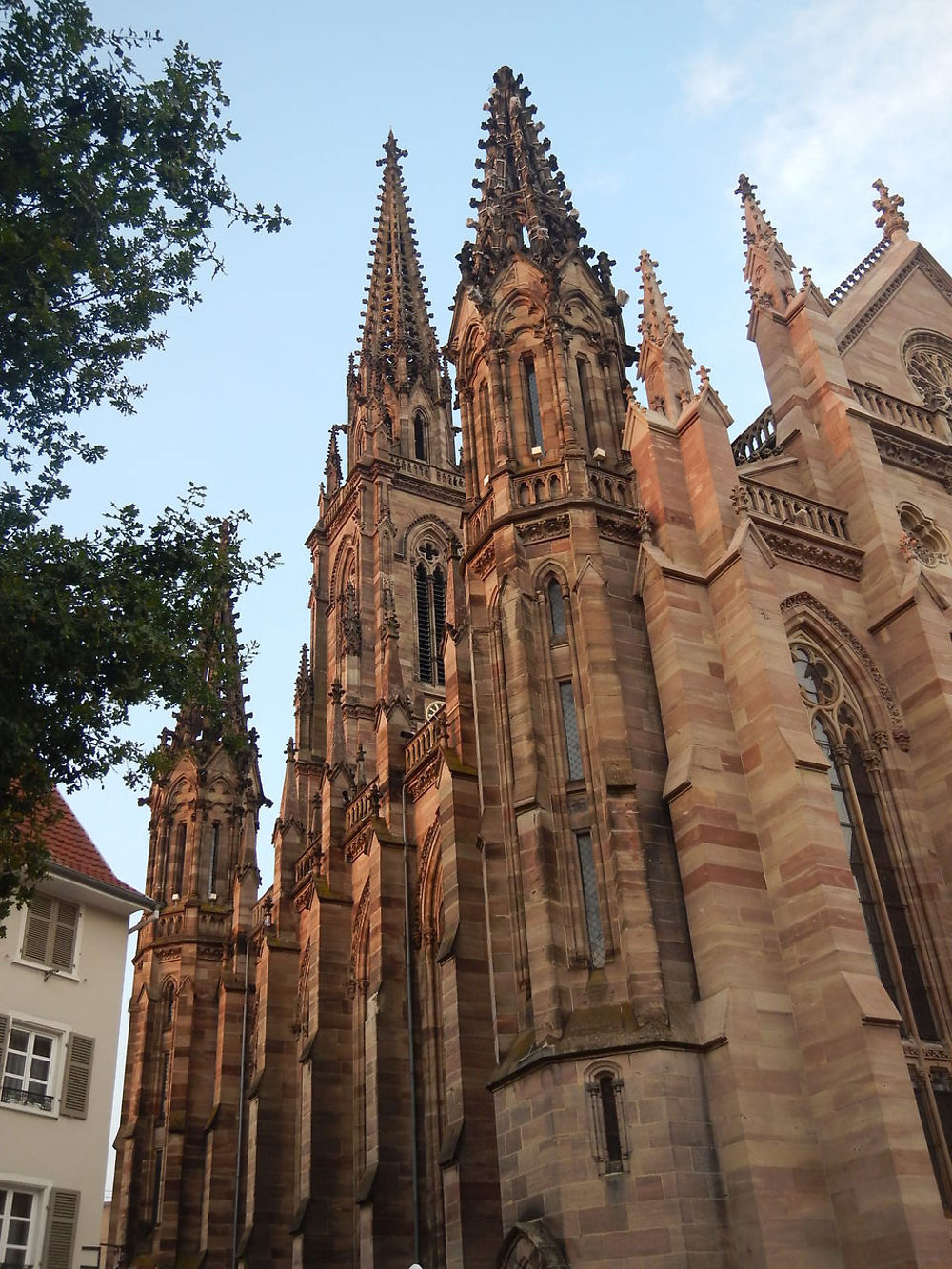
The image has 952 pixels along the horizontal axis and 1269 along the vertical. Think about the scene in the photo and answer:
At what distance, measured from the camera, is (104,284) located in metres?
15.9

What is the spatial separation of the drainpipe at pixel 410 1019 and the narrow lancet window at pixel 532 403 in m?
9.18

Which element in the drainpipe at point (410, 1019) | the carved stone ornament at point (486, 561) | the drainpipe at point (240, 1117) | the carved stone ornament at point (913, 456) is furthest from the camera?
the drainpipe at point (240, 1117)

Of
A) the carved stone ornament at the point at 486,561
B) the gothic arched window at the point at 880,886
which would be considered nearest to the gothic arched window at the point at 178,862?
the carved stone ornament at the point at 486,561

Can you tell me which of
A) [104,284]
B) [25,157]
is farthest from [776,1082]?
[25,157]

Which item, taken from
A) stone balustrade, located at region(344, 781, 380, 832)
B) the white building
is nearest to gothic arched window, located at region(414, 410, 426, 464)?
stone balustrade, located at region(344, 781, 380, 832)

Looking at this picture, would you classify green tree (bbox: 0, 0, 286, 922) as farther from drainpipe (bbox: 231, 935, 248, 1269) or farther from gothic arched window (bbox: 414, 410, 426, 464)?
gothic arched window (bbox: 414, 410, 426, 464)

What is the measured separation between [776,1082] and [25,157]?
1489 cm

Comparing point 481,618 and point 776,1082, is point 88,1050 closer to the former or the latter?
point 481,618

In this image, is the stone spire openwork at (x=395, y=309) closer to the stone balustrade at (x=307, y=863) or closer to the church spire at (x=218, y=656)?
the stone balustrade at (x=307, y=863)

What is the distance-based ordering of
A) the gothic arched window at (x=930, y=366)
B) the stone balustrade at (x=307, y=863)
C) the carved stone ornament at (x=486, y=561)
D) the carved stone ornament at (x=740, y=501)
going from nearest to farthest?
1. the carved stone ornament at (x=740, y=501)
2. the carved stone ornament at (x=486, y=561)
3. the gothic arched window at (x=930, y=366)
4. the stone balustrade at (x=307, y=863)

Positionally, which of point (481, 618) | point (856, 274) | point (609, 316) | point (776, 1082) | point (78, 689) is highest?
point (856, 274)

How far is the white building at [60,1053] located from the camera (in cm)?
1925

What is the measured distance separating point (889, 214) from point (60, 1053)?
27362 millimetres

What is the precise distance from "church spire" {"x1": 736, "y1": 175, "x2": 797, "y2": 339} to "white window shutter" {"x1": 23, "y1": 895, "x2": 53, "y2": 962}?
18.8 metres
